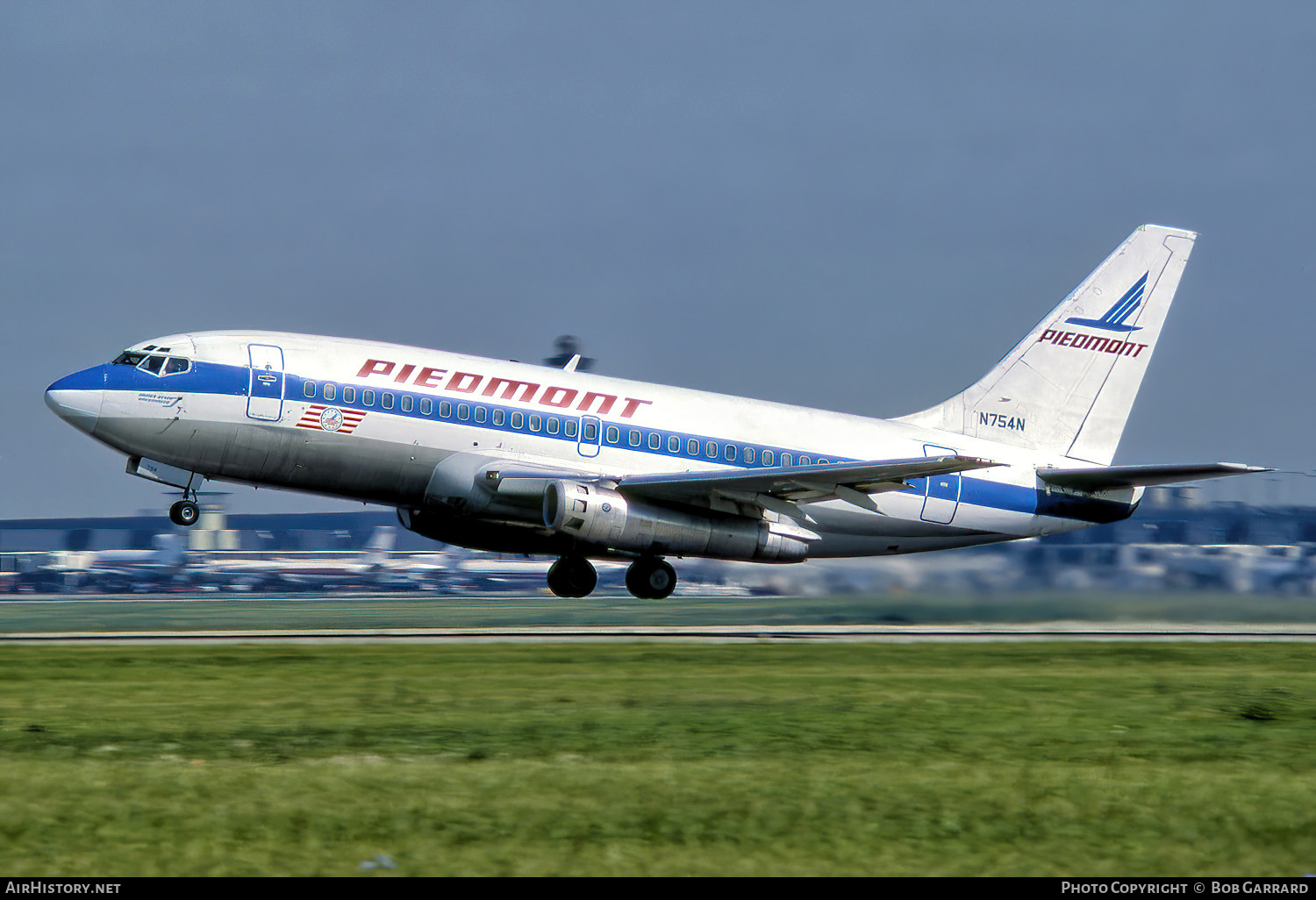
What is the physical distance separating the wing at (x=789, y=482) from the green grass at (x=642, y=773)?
7.80 metres

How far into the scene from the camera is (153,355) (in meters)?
27.7

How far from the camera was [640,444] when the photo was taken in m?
30.9

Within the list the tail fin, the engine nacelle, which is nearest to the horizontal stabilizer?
the tail fin

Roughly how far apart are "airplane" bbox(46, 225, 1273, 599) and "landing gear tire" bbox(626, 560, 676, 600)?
5cm

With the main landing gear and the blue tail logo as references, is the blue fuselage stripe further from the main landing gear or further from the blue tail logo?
the blue tail logo

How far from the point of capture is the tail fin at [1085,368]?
35.8 meters

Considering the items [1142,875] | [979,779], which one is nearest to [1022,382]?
[979,779]

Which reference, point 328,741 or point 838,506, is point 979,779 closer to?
point 328,741

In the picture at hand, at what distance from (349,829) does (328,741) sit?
3630mm

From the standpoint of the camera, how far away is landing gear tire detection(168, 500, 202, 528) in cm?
2766

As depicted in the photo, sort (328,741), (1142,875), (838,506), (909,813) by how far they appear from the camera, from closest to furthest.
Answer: (1142,875) → (909,813) → (328,741) → (838,506)

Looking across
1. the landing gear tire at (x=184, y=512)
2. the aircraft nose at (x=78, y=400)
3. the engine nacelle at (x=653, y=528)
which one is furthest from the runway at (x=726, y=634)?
the aircraft nose at (x=78, y=400)

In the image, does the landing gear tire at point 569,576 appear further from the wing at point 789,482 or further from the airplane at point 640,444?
the wing at point 789,482
